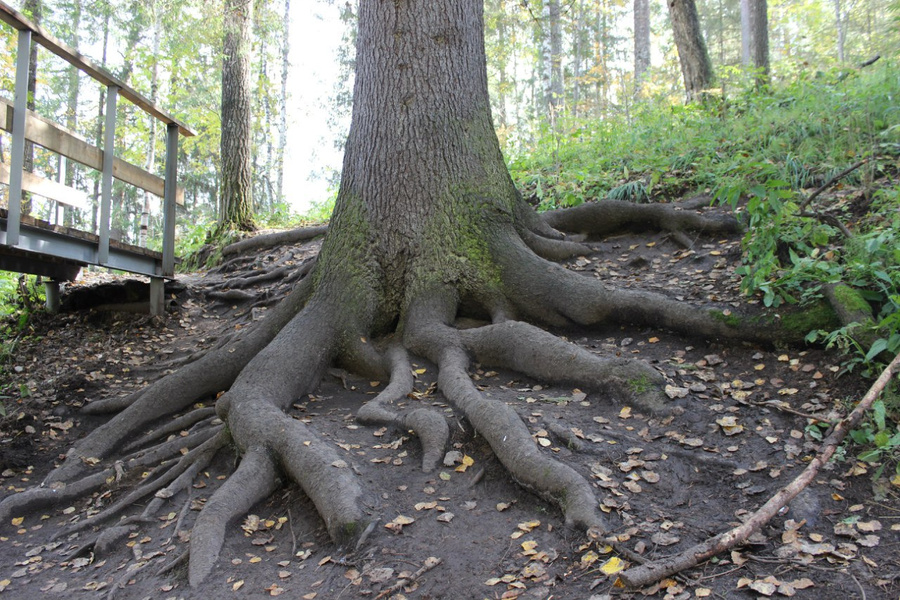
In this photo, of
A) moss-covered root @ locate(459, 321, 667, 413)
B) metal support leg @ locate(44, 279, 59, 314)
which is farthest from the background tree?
metal support leg @ locate(44, 279, 59, 314)

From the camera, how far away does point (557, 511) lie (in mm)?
3172

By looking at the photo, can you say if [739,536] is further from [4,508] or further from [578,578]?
[4,508]

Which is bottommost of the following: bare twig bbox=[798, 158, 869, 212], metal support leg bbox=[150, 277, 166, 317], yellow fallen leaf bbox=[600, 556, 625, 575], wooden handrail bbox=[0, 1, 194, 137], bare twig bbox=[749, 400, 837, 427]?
yellow fallen leaf bbox=[600, 556, 625, 575]

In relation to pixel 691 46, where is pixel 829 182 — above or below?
below

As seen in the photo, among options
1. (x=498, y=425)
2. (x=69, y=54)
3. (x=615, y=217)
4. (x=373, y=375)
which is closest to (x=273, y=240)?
(x=69, y=54)

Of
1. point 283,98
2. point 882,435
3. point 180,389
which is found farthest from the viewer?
point 283,98

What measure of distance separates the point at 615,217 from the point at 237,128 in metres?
7.78

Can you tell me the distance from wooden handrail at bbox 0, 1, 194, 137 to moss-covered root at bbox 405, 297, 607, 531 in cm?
453

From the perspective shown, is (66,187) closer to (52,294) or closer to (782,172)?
(52,294)

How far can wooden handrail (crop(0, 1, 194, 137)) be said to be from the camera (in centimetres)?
540

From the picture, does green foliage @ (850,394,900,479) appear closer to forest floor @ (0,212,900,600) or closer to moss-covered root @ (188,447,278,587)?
forest floor @ (0,212,900,600)

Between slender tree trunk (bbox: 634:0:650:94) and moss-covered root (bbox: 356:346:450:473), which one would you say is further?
slender tree trunk (bbox: 634:0:650:94)

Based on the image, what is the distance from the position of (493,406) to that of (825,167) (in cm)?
466

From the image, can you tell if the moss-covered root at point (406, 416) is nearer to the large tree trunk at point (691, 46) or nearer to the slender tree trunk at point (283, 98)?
the large tree trunk at point (691, 46)
